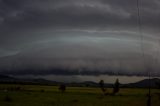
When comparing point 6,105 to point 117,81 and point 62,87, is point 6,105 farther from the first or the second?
point 117,81

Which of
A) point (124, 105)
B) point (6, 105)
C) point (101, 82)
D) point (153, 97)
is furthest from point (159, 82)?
point (101, 82)

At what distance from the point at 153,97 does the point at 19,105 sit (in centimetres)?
2499

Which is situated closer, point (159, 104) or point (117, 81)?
point (159, 104)

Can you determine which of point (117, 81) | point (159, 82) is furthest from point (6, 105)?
point (117, 81)

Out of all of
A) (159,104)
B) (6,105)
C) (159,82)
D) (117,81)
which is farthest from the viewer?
(117,81)

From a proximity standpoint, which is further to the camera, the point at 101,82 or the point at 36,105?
the point at 101,82

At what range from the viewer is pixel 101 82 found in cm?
17975

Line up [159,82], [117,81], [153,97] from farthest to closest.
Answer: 1. [117,81]
2. [159,82]
3. [153,97]

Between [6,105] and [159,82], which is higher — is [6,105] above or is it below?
below

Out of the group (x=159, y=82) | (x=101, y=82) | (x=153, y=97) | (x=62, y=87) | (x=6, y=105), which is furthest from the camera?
(x=101, y=82)

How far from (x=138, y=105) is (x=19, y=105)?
2252cm

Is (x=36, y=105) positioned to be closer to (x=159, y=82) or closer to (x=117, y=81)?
(x=159, y=82)

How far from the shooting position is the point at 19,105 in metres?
61.1

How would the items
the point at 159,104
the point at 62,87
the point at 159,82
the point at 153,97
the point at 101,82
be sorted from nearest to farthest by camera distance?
the point at 159,104 → the point at 153,97 → the point at 159,82 → the point at 62,87 → the point at 101,82
